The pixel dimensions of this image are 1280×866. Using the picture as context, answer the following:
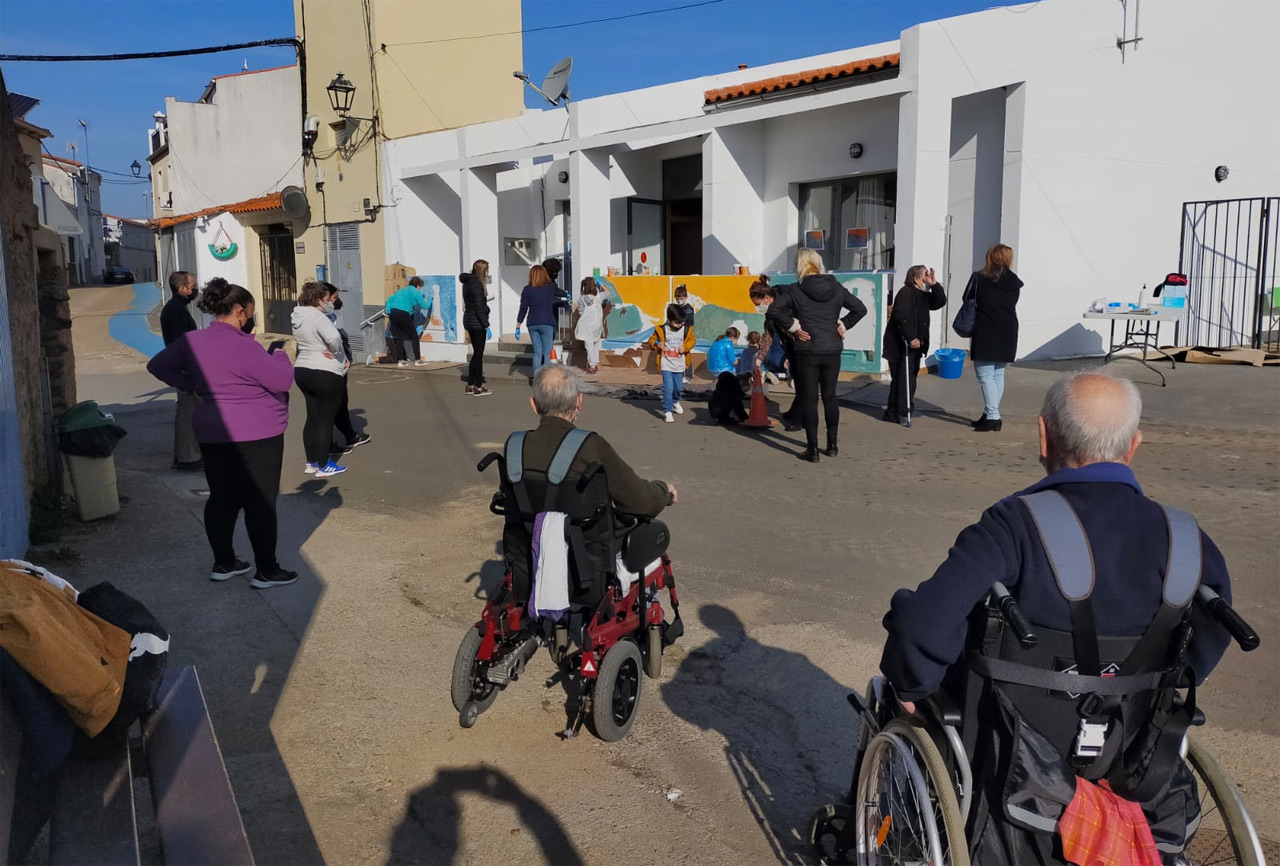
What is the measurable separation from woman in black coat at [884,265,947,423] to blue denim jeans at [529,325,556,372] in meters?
4.95

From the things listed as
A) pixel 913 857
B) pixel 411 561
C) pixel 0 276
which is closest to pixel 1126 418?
pixel 913 857

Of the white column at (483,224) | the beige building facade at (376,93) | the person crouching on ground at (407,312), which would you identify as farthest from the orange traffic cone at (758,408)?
the beige building facade at (376,93)

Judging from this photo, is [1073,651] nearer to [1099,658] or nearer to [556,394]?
[1099,658]

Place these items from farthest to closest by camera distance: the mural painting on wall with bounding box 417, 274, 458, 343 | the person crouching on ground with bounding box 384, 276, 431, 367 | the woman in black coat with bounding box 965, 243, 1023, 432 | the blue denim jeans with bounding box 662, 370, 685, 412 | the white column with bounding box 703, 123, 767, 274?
the mural painting on wall with bounding box 417, 274, 458, 343 → the person crouching on ground with bounding box 384, 276, 431, 367 → the white column with bounding box 703, 123, 767, 274 → the blue denim jeans with bounding box 662, 370, 685, 412 → the woman in black coat with bounding box 965, 243, 1023, 432

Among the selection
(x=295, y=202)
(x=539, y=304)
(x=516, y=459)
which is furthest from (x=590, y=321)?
(x=516, y=459)

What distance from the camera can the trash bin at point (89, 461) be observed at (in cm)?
665

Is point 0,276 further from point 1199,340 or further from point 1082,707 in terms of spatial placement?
point 1199,340

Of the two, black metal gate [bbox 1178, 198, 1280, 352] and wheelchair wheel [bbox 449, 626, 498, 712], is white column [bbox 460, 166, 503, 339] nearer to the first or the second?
black metal gate [bbox 1178, 198, 1280, 352]

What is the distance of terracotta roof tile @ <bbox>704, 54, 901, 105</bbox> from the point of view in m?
12.7

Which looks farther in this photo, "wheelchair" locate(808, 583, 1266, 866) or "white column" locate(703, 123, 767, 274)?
"white column" locate(703, 123, 767, 274)

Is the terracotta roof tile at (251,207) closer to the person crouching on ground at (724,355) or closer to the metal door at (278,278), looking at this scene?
the metal door at (278,278)

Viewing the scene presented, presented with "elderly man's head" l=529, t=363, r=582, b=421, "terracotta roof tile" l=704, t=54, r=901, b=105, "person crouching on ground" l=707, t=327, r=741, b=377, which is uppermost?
"terracotta roof tile" l=704, t=54, r=901, b=105

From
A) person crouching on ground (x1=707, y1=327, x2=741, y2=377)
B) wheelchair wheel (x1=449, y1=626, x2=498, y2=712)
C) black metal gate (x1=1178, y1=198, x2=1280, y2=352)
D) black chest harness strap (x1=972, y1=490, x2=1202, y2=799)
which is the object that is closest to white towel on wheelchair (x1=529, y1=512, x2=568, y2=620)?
wheelchair wheel (x1=449, y1=626, x2=498, y2=712)

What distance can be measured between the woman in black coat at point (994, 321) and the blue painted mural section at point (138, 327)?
16.2 metres
